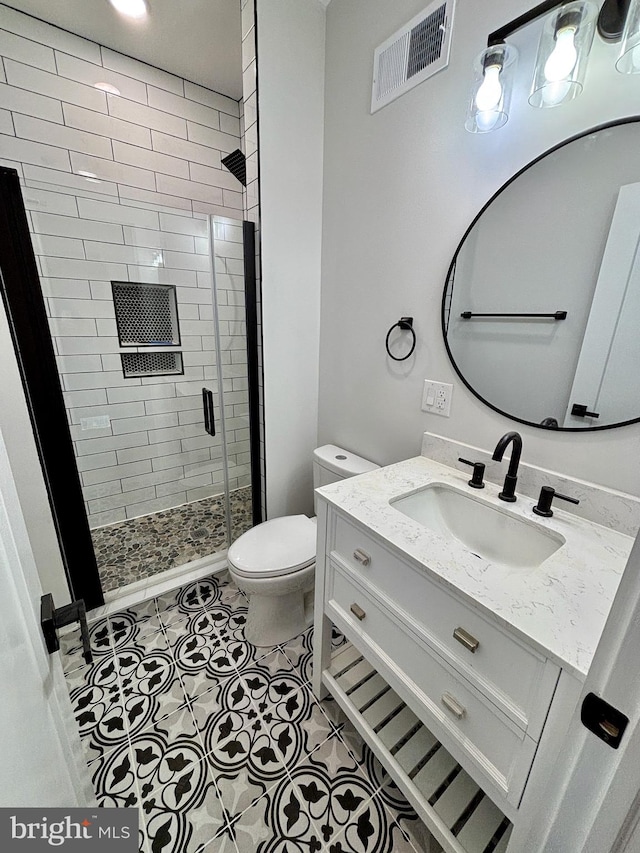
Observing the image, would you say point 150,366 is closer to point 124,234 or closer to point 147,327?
point 147,327

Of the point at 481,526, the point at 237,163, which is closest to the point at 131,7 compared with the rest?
the point at 237,163

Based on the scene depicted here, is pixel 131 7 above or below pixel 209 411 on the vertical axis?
above

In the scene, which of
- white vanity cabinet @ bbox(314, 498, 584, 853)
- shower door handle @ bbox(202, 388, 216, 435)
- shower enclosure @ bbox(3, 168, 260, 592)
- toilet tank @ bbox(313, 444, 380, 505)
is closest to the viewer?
white vanity cabinet @ bbox(314, 498, 584, 853)

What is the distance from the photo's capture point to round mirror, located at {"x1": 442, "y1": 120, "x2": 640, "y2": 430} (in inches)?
35.4

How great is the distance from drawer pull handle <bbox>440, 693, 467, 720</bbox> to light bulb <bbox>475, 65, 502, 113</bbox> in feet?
5.31

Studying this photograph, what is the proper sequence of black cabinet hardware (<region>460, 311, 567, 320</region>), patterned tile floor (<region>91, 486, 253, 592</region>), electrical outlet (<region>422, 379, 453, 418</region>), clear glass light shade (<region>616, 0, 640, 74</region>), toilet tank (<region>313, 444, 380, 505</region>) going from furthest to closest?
patterned tile floor (<region>91, 486, 253, 592</region>) < toilet tank (<region>313, 444, 380, 505</region>) < electrical outlet (<region>422, 379, 453, 418</region>) < black cabinet hardware (<region>460, 311, 567, 320</region>) < clear glass light shade (<region>616, 0, 640, 74</region>)

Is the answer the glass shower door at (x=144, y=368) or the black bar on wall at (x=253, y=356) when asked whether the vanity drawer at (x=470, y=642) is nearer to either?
the black bar on wall at (x=253, y=356)

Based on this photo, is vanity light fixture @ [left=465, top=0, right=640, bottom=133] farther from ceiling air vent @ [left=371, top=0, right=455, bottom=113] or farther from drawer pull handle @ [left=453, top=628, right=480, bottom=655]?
drawer pull handle @ [left=453, top=628, right=480, bottom=655]

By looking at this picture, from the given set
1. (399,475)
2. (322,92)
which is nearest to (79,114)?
(322,92)

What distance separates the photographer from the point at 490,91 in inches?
39.5

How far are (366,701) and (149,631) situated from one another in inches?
41.4

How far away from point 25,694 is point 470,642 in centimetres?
78

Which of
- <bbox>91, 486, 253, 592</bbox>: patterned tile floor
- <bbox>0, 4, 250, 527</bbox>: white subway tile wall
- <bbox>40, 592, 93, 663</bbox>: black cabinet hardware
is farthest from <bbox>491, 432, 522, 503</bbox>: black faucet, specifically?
<bbox>91, 486, 253, 592</bbox>: patterned tile floor

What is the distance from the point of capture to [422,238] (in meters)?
1.32
